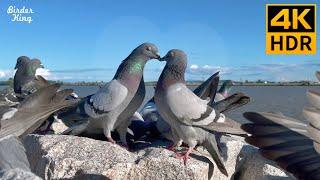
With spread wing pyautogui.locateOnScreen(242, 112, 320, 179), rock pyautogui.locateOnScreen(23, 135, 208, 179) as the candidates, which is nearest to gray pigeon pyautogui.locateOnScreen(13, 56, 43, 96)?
rock pyautogui.locateOnScreen(23, 135, 208, 179)

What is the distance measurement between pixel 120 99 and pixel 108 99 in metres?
0.17

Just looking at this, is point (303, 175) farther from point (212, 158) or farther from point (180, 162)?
point (212, 158)

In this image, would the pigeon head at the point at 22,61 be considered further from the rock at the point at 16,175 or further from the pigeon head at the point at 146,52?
the rock at the point at 16,175

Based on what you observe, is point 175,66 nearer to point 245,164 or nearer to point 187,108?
point 187,108

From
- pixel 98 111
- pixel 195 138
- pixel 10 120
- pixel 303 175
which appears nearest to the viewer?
pixel 303 175

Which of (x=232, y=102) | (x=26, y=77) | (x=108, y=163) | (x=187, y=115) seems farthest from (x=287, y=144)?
(x=26, y=77)

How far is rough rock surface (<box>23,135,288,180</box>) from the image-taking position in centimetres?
516

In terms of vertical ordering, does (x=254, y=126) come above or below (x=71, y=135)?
above

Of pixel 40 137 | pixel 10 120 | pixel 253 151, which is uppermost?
pixel 10 120

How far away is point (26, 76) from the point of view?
32.8 feet

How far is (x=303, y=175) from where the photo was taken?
12.1 ft

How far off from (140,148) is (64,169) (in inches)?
51.1

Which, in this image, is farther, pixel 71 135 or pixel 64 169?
pixel 71 135

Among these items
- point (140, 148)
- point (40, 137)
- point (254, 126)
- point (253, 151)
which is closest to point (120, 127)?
point (140, 148)
